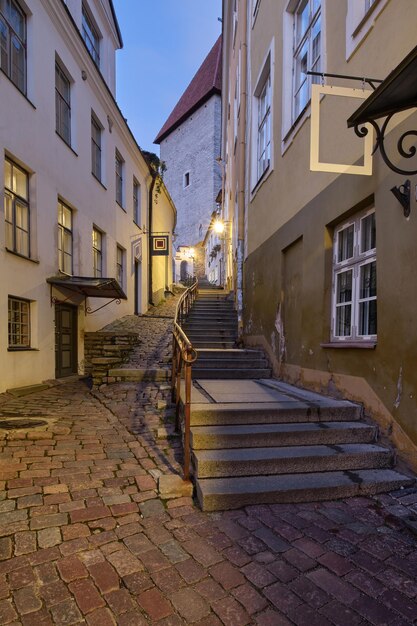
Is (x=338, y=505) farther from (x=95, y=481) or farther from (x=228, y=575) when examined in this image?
(x=95, y=481)

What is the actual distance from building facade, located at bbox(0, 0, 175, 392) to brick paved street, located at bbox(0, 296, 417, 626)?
15.3 ft

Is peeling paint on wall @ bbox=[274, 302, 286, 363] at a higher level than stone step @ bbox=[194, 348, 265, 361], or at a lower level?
higher

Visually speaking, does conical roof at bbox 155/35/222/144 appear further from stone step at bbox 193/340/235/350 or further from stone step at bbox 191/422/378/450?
stone step at bbox 191/422/378/450

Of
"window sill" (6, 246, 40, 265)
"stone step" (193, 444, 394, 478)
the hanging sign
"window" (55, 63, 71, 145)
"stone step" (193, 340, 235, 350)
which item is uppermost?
"window" (55, 63, 71, 145)

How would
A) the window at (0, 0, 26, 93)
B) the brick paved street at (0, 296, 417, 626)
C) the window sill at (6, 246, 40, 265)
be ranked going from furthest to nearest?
the window at (0, 0, 26, 93), the window sill at (6, 246, 40, 265), the brick paved street at (0, 296, 417, 626)

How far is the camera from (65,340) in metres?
9.70

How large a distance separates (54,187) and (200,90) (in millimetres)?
31384

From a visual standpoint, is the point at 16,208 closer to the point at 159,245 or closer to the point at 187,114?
the point at 159,245

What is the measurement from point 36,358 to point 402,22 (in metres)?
7.84

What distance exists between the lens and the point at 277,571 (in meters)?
2.25

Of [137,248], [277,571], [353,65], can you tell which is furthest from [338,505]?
[137,248]

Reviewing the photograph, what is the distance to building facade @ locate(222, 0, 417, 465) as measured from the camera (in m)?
3.53

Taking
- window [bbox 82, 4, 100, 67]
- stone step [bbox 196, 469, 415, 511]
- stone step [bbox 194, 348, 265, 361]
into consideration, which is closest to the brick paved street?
stone step [bbox 196, 469, 415, 511]

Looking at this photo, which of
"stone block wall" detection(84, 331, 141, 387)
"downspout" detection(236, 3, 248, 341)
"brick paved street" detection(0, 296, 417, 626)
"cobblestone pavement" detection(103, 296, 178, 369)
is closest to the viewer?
"brick paved street" detection(0, 296, 417, 626)
